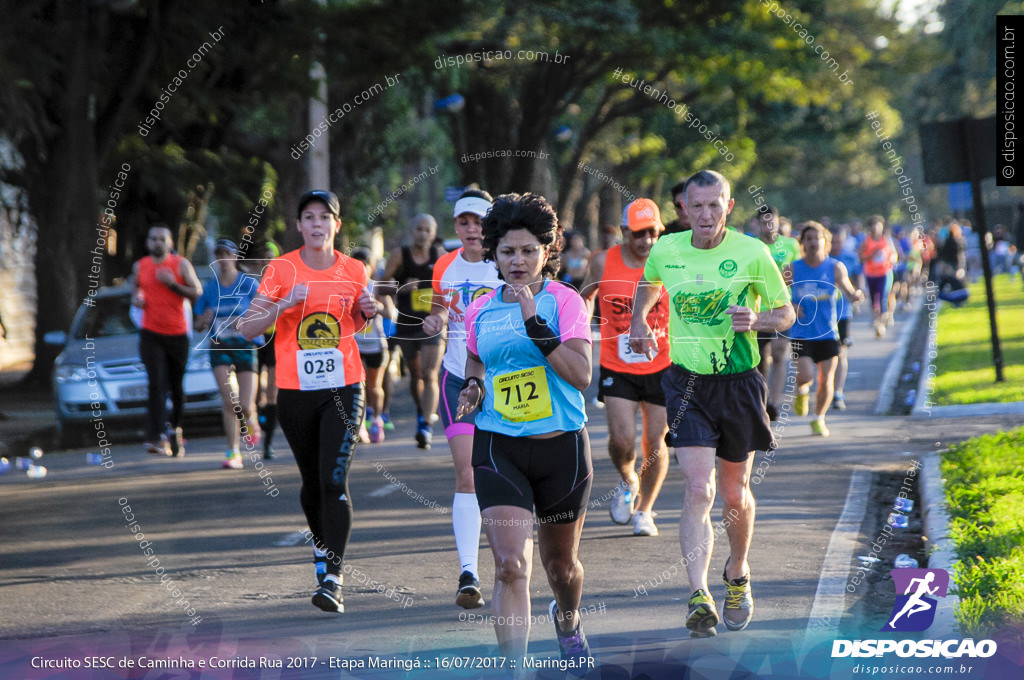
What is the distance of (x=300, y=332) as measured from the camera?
6.35 meters

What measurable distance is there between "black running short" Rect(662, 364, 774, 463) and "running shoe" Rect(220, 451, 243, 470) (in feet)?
20.5

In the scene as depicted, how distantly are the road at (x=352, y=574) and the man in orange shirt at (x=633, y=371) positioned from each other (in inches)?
15.0

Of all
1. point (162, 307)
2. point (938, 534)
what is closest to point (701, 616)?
point (938, 534)

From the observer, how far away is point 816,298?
40.6 ft

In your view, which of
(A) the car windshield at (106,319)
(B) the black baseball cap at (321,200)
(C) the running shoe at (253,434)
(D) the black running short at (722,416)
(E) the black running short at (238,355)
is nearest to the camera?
(D) the black running short at (722,416)

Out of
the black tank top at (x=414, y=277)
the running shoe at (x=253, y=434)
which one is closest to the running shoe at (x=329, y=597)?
the black tank top at (x=414, y=277)

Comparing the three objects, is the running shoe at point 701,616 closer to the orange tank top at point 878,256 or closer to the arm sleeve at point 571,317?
the arm sleeve at point 571,317

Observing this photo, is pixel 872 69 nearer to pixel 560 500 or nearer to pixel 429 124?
pixel 429 124

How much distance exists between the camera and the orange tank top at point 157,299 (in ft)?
39.2

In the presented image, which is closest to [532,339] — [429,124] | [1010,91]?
[1010,91]

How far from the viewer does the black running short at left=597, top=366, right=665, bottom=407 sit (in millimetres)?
7754

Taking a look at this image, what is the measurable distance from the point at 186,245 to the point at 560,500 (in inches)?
854

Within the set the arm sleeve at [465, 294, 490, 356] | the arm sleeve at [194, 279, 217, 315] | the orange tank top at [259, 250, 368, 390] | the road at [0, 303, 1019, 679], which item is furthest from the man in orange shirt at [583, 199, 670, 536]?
the arm sleeve at [194, 279, 217, 315]

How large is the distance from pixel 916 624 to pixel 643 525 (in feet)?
8.06
